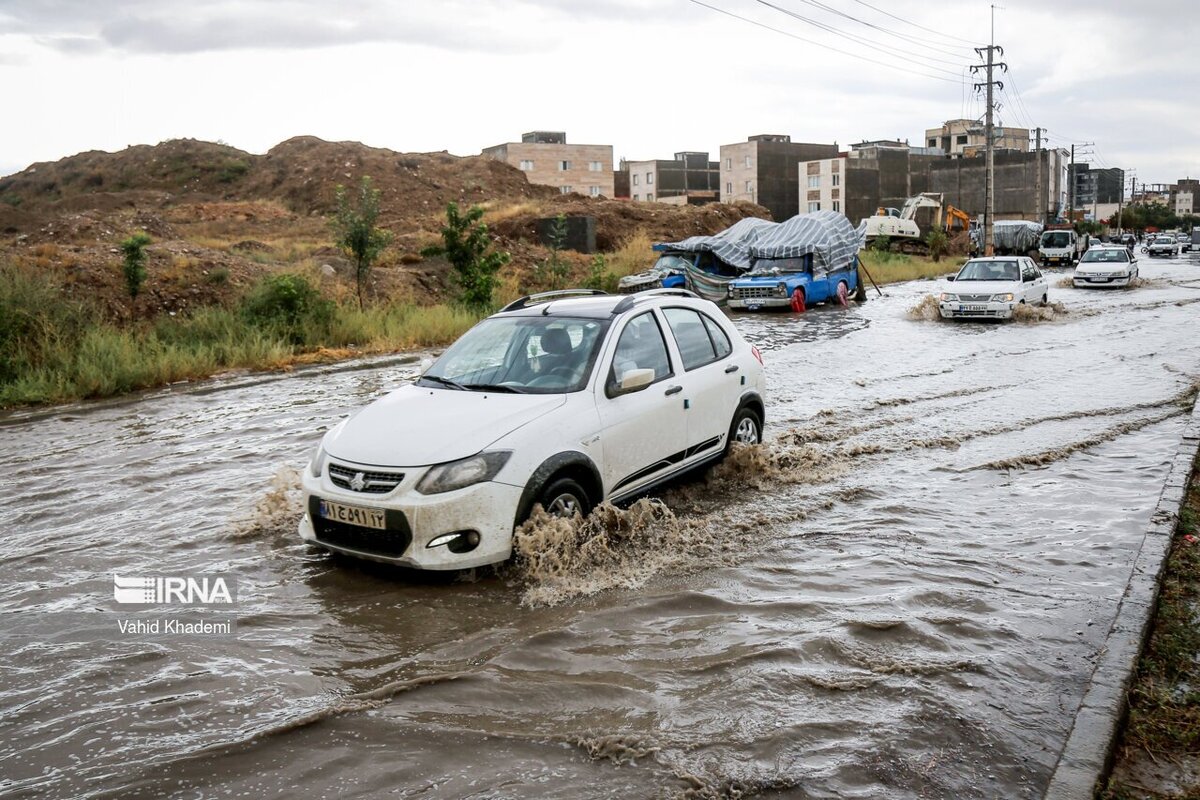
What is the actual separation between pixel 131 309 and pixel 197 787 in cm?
1663

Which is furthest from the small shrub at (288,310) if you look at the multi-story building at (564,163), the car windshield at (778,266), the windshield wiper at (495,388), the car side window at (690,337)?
the multi-story building at (564,163)

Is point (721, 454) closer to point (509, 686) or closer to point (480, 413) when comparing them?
point (480, 413)

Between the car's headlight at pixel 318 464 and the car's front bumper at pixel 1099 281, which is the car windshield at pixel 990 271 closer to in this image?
the car's front bumper at pixel 1099 281

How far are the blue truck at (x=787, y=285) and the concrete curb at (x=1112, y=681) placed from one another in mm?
19420

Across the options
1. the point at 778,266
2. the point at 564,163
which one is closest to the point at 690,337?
the point at 778,266

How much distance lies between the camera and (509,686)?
4.67 meters

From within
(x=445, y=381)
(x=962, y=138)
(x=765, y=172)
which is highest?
(x=962, y=138)

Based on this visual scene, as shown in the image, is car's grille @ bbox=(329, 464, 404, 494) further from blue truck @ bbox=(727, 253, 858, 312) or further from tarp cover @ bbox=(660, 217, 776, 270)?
tarp cover @ bbox=(660, 217, 776, 270)

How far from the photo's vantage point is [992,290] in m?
22.5

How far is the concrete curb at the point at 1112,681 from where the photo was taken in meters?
3.65

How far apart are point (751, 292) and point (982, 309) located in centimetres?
617

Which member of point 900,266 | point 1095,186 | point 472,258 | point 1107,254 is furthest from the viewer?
point 1095,186

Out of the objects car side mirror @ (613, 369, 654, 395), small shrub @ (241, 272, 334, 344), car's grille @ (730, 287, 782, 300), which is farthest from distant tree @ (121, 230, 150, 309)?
car's grille @ (730, 287, 782, 300)

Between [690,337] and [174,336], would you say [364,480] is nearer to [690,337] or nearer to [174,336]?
[690,337]
